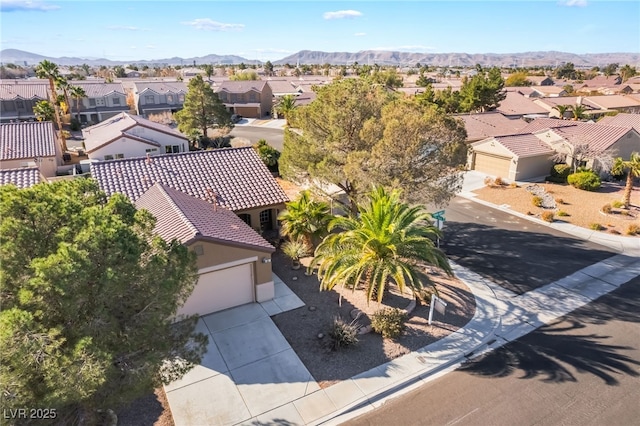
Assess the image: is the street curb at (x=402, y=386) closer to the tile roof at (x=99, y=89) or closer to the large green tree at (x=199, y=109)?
the large green tree at (x=199, y=109)

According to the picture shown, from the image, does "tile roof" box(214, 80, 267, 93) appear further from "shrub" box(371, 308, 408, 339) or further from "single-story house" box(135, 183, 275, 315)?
"shrub" box(371, 308, 408, 339)

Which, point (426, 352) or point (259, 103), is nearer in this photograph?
point (426, 352)

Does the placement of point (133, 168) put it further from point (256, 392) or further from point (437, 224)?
point (437, 224)

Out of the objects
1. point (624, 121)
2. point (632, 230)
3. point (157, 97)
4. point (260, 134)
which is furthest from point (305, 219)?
point (157, 97)

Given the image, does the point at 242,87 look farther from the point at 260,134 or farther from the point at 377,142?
the point at 377,142

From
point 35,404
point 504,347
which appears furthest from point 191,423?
point 504,347

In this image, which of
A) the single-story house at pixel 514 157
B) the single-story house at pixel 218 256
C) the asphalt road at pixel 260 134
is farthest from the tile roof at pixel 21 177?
the single-story house at pixel 514 157
